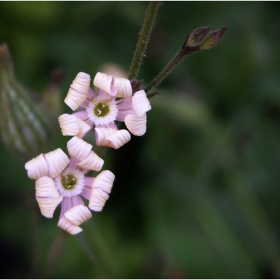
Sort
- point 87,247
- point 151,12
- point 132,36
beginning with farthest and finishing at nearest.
Answer: point 132,36
point 87,247
point 151,12

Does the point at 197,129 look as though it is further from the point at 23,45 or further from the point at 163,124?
the point at 23,45

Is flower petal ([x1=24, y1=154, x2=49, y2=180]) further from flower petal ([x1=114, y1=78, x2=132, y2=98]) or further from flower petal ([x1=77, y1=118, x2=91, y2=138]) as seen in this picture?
flower petal ([x1=114, y1=78, x2=132, y2=98])

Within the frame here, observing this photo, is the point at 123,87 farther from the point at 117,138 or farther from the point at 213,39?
the point at 213,39

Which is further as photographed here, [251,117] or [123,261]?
[251,117]

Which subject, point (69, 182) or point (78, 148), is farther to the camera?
point (69, 182)

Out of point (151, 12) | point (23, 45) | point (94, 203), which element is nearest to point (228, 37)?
point (23, 45)

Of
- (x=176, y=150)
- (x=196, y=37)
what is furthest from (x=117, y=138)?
(x=176, y=150)
